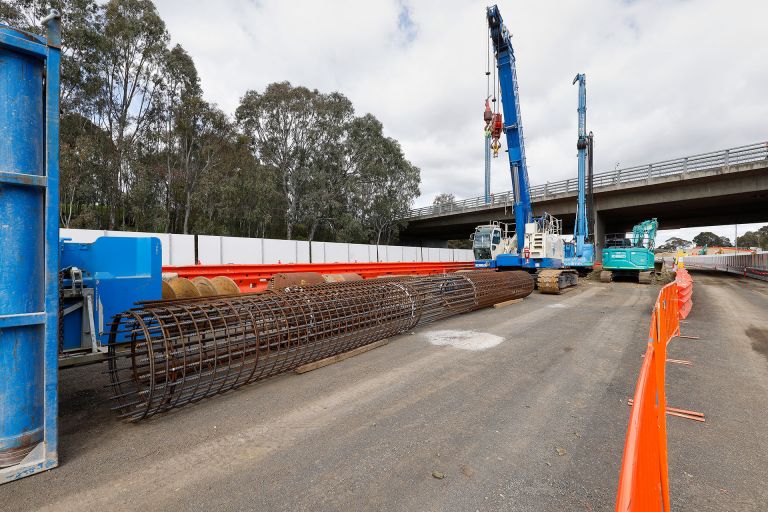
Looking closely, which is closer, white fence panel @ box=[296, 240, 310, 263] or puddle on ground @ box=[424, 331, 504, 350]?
puddle on ground @ box=[424, 331, 504, 350]

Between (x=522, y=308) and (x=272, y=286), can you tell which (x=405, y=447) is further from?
(x=522, y=308)

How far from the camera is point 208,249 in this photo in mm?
13570

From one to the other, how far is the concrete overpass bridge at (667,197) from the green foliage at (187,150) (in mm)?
12836

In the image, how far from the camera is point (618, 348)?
20.5 feet

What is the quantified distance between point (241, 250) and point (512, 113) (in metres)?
12.7

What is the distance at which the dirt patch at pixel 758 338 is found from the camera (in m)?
6.37

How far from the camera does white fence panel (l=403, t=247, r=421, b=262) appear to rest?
28.4 metres

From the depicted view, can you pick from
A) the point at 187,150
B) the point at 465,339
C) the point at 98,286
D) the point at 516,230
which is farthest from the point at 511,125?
the point at 187,150

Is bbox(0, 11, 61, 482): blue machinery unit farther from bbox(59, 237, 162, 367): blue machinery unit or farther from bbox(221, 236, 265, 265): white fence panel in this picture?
bbox(221, 236, 265, 265): white fence panel

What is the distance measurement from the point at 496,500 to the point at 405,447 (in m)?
0.86

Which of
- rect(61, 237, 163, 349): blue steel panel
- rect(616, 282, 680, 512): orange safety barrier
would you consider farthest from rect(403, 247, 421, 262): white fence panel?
rect(616, 282, 680, 512): orange safety barrier

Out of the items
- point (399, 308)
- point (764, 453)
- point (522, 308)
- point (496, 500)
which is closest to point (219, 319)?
point (496, 500)

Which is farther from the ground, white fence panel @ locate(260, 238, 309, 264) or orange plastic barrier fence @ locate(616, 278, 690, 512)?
white fence panel @ locate(260, 238, 309, 264)

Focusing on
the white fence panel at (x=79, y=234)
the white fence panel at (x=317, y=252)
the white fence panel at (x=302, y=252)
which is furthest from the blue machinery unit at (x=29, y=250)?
the white fence panel at (x=317, y=252)
